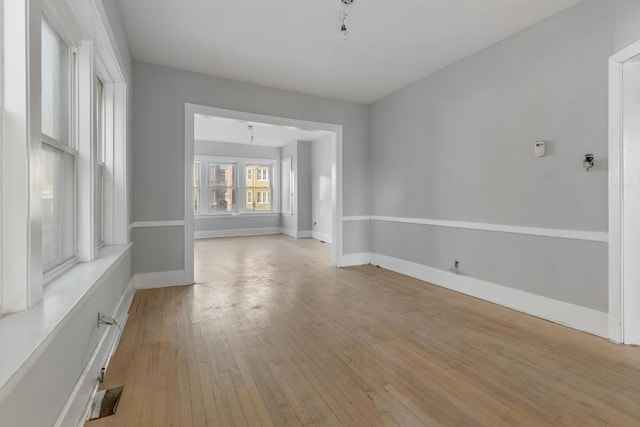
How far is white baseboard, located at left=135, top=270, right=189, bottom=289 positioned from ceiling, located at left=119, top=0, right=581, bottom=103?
2492 millimetres

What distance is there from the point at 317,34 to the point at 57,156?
241cm

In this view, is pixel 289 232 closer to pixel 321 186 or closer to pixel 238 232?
pixel 238 232

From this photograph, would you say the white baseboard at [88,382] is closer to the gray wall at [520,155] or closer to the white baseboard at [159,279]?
the white baseboard at [159,279]

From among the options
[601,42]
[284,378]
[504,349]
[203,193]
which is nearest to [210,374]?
[284,378]

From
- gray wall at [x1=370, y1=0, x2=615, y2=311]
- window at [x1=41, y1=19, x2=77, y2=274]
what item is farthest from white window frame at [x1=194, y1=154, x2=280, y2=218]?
window at [x1=41, y1=19, x2=77, y2=274]

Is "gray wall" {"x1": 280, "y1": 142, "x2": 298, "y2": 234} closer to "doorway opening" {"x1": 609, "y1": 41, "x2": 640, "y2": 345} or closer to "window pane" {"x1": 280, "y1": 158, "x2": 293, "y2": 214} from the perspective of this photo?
"window pane" {"x1": 280, "y1": 158, "x2": 293, "y2": 214}

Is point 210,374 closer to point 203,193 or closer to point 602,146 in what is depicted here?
point 602,146

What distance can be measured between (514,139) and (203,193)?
762cm

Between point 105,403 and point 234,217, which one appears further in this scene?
point 234,217

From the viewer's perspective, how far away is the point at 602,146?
93.4 inches

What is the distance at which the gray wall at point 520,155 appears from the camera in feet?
8.03

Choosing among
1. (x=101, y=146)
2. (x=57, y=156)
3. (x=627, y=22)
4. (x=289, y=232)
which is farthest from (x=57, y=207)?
(x=289, y=232)

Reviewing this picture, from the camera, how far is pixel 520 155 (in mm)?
2938

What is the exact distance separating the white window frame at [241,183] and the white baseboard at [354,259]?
4937 millimetres
